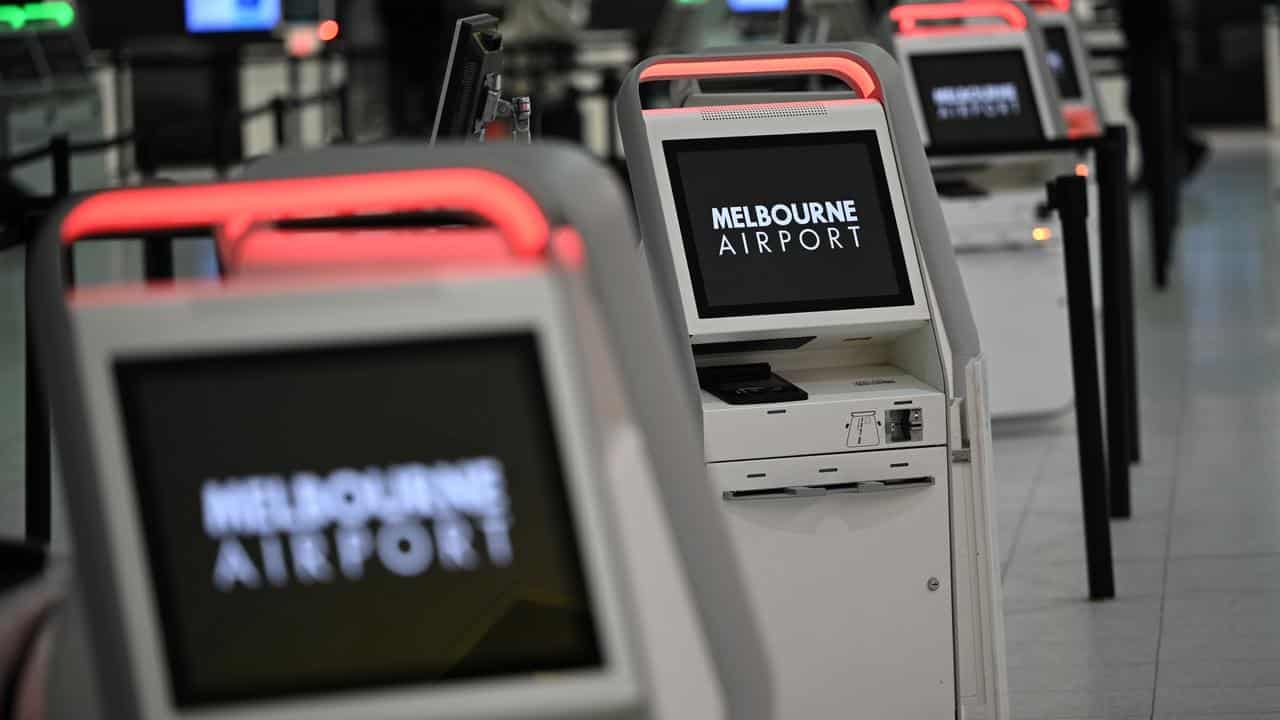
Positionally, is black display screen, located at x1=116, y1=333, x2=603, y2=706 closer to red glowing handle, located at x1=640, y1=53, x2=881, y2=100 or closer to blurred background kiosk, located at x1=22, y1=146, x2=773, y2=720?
blurred background kiosk, located at x1=22, y1=146, x2=773, y2=720

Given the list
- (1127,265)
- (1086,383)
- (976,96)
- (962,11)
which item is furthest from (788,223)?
(976,96)

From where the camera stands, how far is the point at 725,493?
126 inches

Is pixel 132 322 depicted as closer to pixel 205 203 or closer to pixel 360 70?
pixel 205 203

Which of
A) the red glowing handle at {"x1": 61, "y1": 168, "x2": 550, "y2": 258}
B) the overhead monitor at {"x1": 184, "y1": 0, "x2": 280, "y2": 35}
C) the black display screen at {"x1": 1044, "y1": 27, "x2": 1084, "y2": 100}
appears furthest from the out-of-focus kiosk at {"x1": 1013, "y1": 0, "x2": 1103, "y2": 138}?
the red glowing handle at {"x1": 61, "y1": 168, "x2": 550, "y2": 258}

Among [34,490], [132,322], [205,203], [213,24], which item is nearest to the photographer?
[132,322]

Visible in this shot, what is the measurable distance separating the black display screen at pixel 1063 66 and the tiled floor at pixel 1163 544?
3.89 ft

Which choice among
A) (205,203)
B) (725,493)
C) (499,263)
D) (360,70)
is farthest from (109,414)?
(360,70)

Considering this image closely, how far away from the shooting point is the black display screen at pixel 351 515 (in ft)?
5.32

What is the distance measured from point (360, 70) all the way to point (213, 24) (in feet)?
14.6

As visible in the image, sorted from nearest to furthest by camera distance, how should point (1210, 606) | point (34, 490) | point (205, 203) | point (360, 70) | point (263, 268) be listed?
1. point (205, 203)
2. point (263, 268)
3. point (34, 490)
4. point (1210, 606)
5. point (360, 70)

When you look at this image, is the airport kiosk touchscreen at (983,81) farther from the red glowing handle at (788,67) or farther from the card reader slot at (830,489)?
the card reader slot at (830,489)

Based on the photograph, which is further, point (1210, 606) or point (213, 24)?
point (213, 24)

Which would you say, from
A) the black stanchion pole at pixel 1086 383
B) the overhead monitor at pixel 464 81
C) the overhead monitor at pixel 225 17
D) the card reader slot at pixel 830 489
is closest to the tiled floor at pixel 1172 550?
the black stanchion pole at pixel 1086 383

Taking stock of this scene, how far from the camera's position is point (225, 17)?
12531mm
